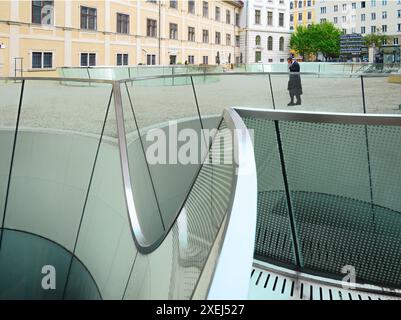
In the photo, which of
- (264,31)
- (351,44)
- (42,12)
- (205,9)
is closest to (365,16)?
(351,44)

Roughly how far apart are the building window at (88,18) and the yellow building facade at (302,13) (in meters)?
57.7

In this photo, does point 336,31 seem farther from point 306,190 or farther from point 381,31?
point 306,190

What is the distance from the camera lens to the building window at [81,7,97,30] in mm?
27047

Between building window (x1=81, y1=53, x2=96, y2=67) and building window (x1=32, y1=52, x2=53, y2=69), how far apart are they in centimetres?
254

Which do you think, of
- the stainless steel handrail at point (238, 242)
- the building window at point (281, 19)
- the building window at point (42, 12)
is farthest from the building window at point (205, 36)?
the stainless steel handrail at point (238, 242)

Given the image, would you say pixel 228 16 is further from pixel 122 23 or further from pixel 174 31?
pixel 122 23

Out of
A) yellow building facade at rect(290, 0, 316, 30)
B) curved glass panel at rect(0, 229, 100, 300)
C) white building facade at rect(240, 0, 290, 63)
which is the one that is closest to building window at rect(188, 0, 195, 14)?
white building facade at rect(240, 0, 290, 63)

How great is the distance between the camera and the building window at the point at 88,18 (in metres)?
27.0

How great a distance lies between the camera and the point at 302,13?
263 feet

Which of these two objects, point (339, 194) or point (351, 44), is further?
point (351, 44)

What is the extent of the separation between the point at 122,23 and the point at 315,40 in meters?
40.6

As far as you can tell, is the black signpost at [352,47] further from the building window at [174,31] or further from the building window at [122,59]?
the building window at [122,59]

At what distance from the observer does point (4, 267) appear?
11211 millimetres

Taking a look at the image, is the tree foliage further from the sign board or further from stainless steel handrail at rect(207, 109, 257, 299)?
stainless steel handrail at rect(207, 109, 257, 299)
